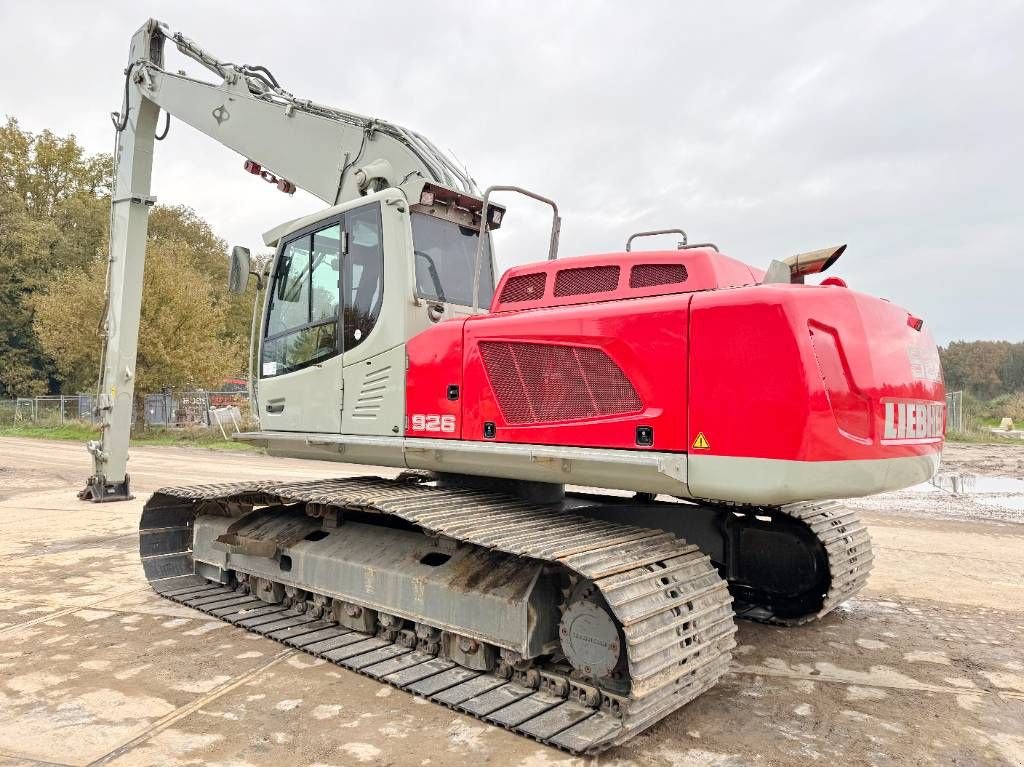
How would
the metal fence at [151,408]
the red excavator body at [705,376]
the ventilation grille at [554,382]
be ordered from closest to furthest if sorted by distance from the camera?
the red excavator body at [705,376], the ventilation grille at [554,382], the metal fence at [151,408]

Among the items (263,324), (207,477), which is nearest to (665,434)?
(263,324)

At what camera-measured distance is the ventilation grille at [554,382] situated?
3820 millimetres

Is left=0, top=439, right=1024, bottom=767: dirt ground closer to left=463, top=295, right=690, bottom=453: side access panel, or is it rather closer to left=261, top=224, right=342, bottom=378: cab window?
left=463, top=295, right=690, bottom=453: side access panel

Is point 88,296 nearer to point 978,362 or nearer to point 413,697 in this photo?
point 413,697

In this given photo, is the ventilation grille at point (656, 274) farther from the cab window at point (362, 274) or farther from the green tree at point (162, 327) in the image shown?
the green tree at point (162, 327)

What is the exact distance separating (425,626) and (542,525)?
0.98 metres

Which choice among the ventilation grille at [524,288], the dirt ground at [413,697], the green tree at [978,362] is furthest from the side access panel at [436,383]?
the green tree at [978,362]

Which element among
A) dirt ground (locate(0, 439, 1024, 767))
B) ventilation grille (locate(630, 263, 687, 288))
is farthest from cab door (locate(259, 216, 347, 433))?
ventilation grille (locate(630, 263, 687, 288))

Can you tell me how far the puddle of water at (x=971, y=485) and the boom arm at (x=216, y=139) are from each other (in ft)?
32.8

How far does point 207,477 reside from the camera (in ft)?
45.8

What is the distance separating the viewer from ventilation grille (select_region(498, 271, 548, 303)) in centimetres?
449

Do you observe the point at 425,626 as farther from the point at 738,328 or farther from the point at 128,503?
the point at 128,503

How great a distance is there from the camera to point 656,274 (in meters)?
4.08

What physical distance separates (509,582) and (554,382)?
1.09 meters
